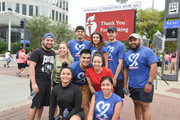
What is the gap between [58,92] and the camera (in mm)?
2973

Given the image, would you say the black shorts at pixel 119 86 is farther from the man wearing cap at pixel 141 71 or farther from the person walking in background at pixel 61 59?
the person walking in background at pixel 61 59

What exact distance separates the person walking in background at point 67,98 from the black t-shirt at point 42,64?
53 centimetres

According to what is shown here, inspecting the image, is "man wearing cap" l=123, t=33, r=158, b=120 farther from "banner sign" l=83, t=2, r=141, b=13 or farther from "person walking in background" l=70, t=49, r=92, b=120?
"banner sign" l=83, t=2, r=141, b=13

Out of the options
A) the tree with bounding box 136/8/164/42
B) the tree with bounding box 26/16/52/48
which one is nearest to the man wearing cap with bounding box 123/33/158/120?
the tree with bounding box 26/16/52/48

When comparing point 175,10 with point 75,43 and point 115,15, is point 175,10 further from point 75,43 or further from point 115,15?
point 75,43

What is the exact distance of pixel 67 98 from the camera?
9.51ft

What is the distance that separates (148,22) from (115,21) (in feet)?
99.3

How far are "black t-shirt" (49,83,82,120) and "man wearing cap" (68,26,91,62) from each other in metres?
1.11

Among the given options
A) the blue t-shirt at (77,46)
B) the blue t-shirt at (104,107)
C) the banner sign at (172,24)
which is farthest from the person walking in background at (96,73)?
the banner sign at (172,24)

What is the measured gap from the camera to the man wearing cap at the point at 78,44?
3839 millimetres

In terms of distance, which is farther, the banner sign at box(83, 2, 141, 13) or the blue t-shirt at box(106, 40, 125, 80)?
the banner sign at box(83, 2, 141, 13)

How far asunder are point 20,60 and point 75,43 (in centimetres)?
806

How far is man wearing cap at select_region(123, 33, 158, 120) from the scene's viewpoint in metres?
3.17

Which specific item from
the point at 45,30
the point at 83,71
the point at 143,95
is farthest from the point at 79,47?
the point at 45,30
